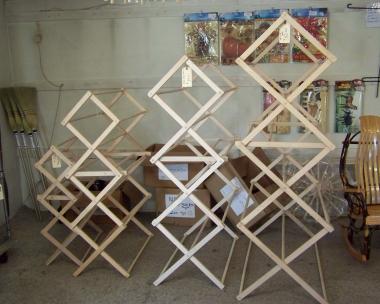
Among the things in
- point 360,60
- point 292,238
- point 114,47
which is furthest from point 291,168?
point 114,47

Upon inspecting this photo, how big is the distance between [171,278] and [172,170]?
3.61 ft

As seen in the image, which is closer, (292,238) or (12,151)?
(292,238)

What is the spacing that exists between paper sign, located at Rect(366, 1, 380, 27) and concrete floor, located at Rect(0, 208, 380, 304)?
1.77 m

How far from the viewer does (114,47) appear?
407 cm

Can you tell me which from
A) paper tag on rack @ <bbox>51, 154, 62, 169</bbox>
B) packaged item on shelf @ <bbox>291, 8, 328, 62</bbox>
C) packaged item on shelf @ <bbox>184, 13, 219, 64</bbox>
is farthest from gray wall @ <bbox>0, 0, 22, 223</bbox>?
packaged item on shelf @ <bbox>291, 8, 328, 62</bbox>

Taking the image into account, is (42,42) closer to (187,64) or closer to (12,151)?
(12,151)

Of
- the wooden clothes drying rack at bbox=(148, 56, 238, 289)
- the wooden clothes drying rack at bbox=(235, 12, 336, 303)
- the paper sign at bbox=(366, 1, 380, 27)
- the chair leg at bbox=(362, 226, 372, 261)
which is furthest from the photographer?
the paper sign at bbox=(366, 1, 380, 27)

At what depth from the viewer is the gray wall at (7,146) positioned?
4051 millimetres

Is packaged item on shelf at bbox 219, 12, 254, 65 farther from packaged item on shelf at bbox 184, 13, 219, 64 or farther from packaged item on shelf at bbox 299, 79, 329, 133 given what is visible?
packaged item on shelf at bbox 299, 79, 329, 133

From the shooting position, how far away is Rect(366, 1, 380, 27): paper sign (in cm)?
370

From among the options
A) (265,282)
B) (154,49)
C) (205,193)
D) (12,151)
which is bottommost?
(265,282)

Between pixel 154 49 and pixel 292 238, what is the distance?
2048mm

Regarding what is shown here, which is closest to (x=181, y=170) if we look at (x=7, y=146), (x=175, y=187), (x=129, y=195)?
(x=175, y=187)

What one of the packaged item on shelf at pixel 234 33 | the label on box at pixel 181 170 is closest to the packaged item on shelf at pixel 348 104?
the packaged item on shelf at pixel 234 33
